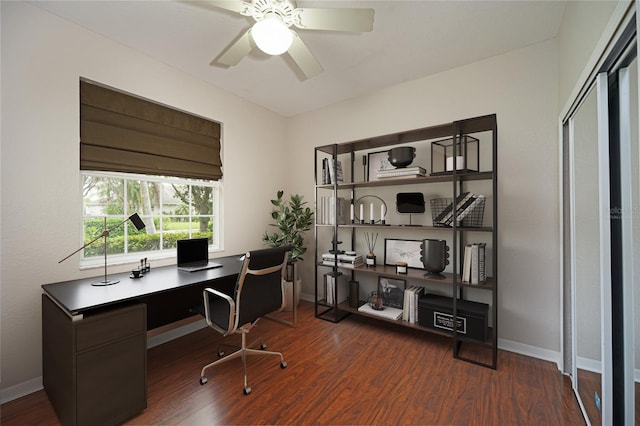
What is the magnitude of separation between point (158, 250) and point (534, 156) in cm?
376

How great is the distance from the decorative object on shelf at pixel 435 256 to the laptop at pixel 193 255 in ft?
6.77

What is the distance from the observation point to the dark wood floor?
1640mm

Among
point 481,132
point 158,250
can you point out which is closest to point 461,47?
point 481,132

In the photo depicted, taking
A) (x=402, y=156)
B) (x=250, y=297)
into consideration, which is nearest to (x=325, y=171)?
(x=402, y=156)

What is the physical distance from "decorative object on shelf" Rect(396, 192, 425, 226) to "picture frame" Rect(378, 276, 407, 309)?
2.70 ft

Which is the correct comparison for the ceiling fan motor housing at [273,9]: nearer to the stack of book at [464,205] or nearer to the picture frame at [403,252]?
the stack of book at [464,205]

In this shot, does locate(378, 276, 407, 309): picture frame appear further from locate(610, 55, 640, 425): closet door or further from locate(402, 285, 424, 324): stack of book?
locate(610, 55, 640, 425): closet door

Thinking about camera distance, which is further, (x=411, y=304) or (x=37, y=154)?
(x=411, y=304)

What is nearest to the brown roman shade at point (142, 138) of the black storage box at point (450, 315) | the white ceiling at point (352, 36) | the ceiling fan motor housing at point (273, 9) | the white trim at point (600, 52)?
the white ceiling at point (352, 36)

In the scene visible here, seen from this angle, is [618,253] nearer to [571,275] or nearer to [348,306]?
[571,275]

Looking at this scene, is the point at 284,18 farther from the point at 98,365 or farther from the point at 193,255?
the point at 98,365

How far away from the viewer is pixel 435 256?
2.57 metres

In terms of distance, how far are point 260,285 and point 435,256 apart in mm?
1689

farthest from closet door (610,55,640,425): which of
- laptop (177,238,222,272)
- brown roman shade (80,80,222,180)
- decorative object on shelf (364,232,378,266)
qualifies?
brown roman shade (80,80,222,180)
